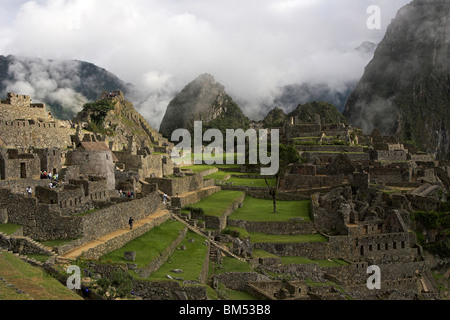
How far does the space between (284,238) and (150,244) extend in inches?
537

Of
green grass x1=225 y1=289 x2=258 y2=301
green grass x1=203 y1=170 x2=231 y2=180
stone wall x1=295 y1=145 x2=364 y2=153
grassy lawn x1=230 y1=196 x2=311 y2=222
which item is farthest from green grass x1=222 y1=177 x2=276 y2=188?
green grass x1=225 y1=289 x2=258 y2=301

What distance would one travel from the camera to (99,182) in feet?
87.7

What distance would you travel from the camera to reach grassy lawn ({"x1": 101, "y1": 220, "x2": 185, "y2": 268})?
20.7 metres

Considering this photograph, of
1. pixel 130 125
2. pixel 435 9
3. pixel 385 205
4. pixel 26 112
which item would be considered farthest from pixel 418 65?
pixel 26 112

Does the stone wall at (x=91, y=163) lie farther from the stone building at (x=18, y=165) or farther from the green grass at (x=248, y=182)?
the green grass at (x=248, y=182)

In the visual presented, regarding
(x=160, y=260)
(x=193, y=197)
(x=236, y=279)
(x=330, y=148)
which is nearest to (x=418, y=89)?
(x=330, y=148)

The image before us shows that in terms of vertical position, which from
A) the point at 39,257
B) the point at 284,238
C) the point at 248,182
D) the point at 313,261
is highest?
the point at 39,257

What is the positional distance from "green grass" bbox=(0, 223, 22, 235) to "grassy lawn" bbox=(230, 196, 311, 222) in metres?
19.1

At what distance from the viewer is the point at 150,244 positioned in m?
23.7

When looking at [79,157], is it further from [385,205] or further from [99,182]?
[385,205]

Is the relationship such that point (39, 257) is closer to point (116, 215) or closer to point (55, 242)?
point (55, 242)

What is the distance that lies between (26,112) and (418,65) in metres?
187

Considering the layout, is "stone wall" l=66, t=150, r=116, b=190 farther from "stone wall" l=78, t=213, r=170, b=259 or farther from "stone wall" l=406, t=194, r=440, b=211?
"stone wall" l=406, t=194, r=440, b=211

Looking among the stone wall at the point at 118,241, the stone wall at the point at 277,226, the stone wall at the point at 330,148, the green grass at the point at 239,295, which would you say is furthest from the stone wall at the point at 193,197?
the stone wall at the point at 330,148
